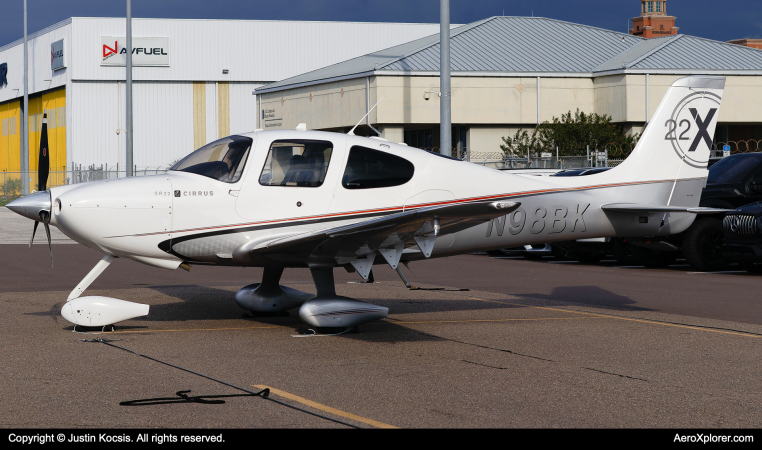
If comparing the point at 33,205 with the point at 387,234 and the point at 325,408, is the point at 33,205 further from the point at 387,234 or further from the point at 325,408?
the point at 325,408

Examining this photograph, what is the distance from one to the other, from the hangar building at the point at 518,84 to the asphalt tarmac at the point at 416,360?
2843 cm

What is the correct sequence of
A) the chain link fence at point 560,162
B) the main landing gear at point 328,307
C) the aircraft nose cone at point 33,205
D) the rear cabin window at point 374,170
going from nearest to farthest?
the aircraft nose cone at point 33,205 → the main landing gear at point 328,307 → the rear cabin window at point 374,170 → the chain link fence at point 560,162

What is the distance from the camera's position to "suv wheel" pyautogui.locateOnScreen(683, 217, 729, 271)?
53.1 ft

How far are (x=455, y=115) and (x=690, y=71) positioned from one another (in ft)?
37.6

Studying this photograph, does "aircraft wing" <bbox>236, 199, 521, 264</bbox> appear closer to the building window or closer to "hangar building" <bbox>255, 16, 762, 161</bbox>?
"hangar building" <bbox>255, 16, 762, 161</bbox>

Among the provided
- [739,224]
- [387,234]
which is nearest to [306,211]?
[387,234]

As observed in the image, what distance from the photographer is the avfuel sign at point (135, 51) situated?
206ft

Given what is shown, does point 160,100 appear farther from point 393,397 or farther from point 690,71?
point 393,397

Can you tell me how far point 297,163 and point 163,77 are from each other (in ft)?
186

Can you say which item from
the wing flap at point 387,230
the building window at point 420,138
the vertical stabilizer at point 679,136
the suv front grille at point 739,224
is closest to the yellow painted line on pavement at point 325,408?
the wing flap at point 387,230

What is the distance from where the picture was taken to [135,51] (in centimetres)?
6247

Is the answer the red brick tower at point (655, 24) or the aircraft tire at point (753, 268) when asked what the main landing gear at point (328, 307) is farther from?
the red brick tower at point (655, 24)

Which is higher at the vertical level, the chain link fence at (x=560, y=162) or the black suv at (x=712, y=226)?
the chain link fence at (x=560, y=162)
